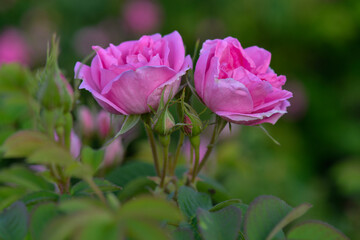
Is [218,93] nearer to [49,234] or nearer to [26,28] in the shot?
[49,234]

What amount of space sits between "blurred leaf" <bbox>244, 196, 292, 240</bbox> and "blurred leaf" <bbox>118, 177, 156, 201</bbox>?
0.25 m

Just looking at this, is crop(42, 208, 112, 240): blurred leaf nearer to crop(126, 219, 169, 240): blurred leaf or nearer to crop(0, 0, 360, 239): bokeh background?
crop(126, 219, 169, 240): blurred leaf

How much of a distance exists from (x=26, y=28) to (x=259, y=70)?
2840 millimetres

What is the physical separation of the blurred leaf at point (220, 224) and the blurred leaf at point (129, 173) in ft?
1.15

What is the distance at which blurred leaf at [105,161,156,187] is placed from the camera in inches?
31.9

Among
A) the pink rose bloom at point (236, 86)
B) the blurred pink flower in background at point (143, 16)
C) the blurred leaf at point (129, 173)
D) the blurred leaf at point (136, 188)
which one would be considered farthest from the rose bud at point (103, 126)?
the blurred pink flower in background at point (143, 16)

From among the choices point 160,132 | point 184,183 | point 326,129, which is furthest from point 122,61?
point 326,129

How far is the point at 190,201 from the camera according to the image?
600 mm

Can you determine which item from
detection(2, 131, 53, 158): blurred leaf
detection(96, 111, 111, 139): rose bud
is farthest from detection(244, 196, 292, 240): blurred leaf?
detection(96, 111, 111, 139): rose bud

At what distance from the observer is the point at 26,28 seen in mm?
3145

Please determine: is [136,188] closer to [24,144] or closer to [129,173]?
[129,173]

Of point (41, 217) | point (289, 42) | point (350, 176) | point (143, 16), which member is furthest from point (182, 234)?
point (143, 16)

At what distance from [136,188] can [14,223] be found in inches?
9.7

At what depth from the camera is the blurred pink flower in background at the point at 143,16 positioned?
317 cm
